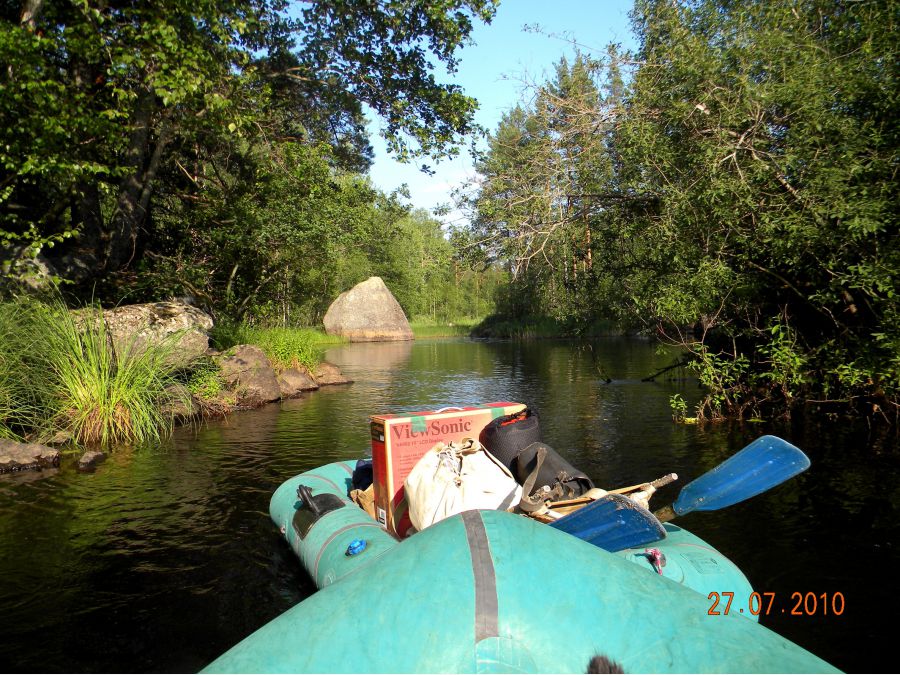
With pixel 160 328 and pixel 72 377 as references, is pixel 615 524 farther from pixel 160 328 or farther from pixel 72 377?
pixel 160 328

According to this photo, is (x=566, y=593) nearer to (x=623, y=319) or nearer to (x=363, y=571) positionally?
(x=363, y=571)

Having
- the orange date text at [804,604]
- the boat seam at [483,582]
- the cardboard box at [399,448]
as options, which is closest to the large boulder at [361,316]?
the cardboard box at [399,448]

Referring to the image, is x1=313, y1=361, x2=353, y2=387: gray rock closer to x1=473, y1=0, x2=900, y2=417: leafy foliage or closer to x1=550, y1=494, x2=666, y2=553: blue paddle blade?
x1=473, y1=0, x2=900, y2=417: leafy foliage

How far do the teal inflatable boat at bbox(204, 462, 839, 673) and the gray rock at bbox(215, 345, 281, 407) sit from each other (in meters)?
11.5

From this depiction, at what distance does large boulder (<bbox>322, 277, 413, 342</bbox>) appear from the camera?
3753 centimetres

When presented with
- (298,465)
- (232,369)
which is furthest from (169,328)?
(298,465)

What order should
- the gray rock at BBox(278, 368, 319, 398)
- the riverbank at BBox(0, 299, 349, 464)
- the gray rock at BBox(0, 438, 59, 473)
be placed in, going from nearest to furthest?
the gray rock at BBox(0, 438, 59, 473), the riverbank at BBox(0, 299, 349, 464), the gray rock at BBox(278, 368, 319, 398)

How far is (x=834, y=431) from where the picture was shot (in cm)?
884

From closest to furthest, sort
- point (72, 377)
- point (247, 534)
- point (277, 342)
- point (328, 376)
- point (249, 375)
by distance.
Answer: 1. point (247, 534)
2. point (72, 377)
3. point (249, 375)
4. point (277, 342)
5. point (328, 376)

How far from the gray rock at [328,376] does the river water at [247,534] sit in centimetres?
564

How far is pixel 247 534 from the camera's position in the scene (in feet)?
18.9

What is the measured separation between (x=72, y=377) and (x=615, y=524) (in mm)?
7978

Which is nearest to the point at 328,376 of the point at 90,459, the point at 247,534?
the point at 90,459

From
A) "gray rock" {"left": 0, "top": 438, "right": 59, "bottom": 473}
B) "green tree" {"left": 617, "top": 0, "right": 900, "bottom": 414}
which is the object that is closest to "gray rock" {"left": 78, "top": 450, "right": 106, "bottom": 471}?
"gray rock" {"left": 0, "top": 438, "right": 59, "bottom": 473}
